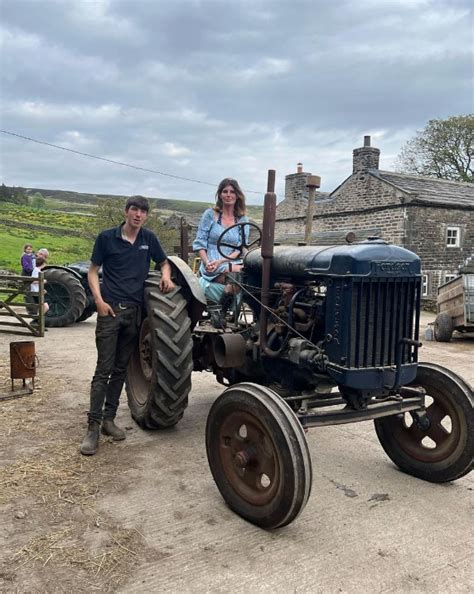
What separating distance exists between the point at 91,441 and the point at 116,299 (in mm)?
1051

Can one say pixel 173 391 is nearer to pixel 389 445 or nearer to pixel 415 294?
pixel 389 445

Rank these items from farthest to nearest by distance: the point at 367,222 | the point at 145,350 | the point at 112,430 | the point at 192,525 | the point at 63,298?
the point at 367,222 → the point at 63,298 → the point at 145,350 → the point at 112,430 → the point at 192,525

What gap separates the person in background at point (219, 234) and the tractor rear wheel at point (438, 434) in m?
1.66

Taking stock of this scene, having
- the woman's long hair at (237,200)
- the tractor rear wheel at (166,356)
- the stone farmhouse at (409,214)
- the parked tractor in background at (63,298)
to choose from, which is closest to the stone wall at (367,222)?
the stone farmhouse at (409,214)

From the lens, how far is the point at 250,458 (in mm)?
Result: 2910

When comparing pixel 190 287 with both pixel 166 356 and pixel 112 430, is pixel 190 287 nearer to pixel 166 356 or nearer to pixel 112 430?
pixel 166 356

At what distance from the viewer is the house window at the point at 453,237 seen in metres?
19.6

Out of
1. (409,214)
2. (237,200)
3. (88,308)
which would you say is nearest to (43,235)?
(409,214)

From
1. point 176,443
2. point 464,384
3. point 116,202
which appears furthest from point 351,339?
point 116,202

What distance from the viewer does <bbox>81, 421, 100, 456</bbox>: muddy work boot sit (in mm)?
3771

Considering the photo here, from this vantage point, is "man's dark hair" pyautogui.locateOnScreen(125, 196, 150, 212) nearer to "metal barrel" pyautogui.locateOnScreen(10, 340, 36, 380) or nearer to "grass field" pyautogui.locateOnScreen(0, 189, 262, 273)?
"metal barrel" pyautogui.locateOnScreen(10, 340, 36, 380)

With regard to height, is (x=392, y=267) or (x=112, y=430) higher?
(x=392, y=267)

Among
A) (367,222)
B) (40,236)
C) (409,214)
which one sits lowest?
(40,236)

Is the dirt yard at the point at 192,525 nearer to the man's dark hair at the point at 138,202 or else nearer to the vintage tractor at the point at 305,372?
the vintage tractor at the point at 305,372
